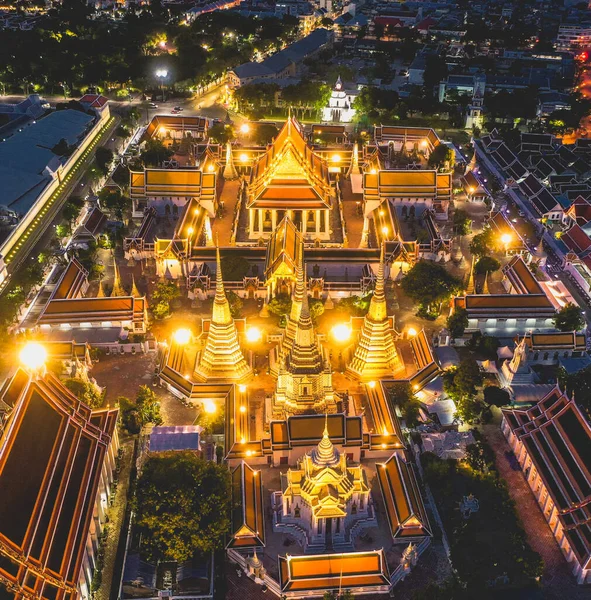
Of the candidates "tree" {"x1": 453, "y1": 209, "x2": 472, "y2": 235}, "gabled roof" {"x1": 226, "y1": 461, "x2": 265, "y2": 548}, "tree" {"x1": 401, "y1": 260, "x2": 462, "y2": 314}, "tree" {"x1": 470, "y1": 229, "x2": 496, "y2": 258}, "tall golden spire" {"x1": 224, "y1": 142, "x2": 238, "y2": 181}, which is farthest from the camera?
"tall golden spire" {"x1": 224, "y1": 142, "x2": 238, "y2": 181}

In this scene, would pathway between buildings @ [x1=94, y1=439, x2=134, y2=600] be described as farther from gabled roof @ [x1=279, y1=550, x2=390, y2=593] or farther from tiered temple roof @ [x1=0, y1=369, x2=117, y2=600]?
gabled roof @ [x1=279, y1=550, x2=390, y2=593]

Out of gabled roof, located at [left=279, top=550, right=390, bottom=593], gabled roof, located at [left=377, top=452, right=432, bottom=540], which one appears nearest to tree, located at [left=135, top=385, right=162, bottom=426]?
gabled roof, located at [left=279, top=550, right=390, bottom=593]

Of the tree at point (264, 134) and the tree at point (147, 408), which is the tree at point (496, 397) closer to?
the tree at point (147, 408)

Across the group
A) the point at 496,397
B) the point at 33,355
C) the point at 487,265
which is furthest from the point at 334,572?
the point at 487,265

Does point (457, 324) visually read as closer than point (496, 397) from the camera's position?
No

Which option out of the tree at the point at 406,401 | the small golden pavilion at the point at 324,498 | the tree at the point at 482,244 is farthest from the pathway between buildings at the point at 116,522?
the tree at the point at 482,244

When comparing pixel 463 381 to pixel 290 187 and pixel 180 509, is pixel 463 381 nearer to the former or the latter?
pixel 180 509
